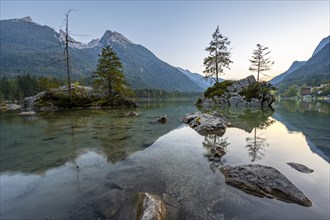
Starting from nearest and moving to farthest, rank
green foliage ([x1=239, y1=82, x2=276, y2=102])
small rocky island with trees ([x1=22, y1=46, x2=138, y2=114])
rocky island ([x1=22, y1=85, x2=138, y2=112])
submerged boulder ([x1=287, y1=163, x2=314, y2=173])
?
submerged boulder ([x1=287, y1=163, x2=314, y2=173])
rocky island ([x1=22, y1=85, x2=138, y2=112])
small rocky island with trees ([x1=22, y1=46, x2=138, y2=114])
green foliage ([x1=239, y1=82, x2=276, y2=102])

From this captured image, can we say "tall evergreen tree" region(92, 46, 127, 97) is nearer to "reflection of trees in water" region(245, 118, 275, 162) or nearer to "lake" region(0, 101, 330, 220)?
"lake" region(0, 101, 330, 220)

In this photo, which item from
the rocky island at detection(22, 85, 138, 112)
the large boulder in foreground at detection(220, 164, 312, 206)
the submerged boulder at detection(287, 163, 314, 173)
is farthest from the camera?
the rocky island at detection(22, 85, 138, 112)

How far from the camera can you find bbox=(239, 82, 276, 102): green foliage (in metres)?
39.5

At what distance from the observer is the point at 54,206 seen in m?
4.35

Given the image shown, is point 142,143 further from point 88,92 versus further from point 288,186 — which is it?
point 88,92

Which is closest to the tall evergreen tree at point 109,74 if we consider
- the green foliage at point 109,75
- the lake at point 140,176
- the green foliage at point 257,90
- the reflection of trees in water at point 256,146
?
the green foliage at point 109,75

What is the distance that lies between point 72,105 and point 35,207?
113 feet

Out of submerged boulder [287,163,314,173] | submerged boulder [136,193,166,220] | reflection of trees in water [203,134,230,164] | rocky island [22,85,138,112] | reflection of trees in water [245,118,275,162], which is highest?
rocky island [22,85,138,112]

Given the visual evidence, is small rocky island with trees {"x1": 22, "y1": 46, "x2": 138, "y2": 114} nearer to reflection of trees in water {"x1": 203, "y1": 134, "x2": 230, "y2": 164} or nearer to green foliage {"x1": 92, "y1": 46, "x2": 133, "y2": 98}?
green foliage {"x1": 92, "y1": 46, "x2": 133, "y2": 98}

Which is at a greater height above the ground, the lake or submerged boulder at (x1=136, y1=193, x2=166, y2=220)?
submerged boulder at (x1=136, y1=193, x2=166, y2=220)

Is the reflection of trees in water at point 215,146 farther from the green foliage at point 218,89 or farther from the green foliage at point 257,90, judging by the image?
the green foliage at point 218,89

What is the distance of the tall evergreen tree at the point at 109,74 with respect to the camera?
37000mm

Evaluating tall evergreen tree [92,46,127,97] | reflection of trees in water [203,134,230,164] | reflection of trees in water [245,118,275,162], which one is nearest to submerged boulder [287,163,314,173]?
reflection of trees in water [245,118,275,162]

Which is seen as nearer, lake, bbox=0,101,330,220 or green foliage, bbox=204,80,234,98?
lake, bbox=0,101,330,220
